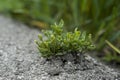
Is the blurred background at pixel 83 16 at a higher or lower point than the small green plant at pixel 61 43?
higher

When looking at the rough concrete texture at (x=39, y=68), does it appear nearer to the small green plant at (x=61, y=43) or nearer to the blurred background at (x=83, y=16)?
the small green plant at (x=61, y=43)

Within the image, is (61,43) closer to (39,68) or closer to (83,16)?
(39,68)

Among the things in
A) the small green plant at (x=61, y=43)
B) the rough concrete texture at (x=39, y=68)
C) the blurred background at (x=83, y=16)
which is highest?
A: the blurred background at (x=83, y=16)

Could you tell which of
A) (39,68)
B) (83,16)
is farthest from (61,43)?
(83,16)

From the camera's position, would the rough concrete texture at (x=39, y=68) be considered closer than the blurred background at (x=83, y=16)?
Yes

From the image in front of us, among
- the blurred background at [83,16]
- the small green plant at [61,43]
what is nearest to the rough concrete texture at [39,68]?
the small green plant at [61,43]

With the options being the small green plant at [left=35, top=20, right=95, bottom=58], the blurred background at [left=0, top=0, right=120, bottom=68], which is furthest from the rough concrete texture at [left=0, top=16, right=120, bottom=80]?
the blurred background at [left=0, top=0, right=120, bottom=68]

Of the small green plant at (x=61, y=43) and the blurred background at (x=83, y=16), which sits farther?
the blurred background at (x=83, y=16)
